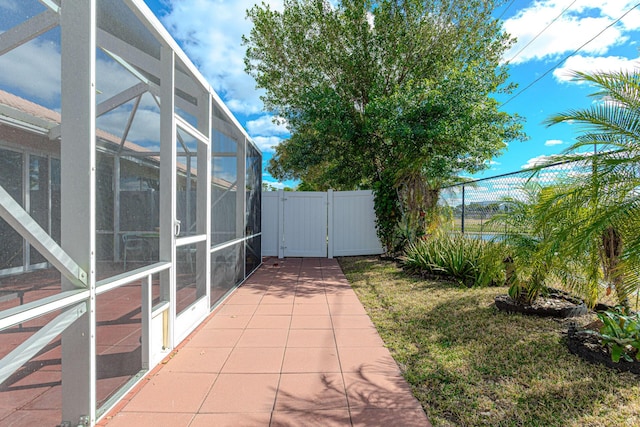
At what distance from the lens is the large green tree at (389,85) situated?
6832mm

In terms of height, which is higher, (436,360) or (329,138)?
(329,138)

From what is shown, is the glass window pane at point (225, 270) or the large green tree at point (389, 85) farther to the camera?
the large green tree at point (389, 85)

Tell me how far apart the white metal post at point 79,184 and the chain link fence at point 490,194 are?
3390 mm

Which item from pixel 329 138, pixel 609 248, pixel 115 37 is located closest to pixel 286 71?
pixel 329 138

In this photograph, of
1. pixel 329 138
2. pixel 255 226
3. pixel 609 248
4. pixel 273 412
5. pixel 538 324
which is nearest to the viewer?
pixel 273 412

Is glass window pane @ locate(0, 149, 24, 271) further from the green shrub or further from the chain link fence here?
the green shrub

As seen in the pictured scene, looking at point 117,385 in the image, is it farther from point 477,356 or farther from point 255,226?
Answer: point 255,226

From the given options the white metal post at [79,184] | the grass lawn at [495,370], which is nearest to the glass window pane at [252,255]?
the grass lawn at [495,370]

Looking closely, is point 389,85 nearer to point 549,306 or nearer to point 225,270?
point 225,270

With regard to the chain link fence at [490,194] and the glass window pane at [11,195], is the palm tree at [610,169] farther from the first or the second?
the glass window pane at [11,195]

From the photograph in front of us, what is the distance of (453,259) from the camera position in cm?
588

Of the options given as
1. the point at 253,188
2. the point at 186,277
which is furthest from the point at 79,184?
the point at 253,188

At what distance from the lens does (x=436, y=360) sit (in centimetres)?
295

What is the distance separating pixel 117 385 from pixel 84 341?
2.02 feet
